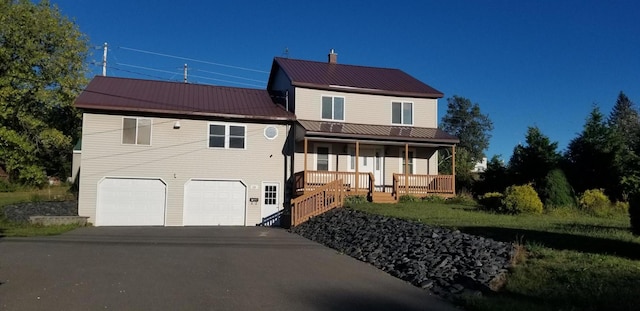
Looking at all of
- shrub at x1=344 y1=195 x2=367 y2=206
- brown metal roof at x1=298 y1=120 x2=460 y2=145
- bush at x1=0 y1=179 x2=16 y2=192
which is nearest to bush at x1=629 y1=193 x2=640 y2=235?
shrub at x1=344 y1=195 x2=367 y2=206

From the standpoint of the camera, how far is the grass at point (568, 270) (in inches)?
274

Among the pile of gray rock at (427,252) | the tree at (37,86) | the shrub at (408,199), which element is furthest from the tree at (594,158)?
the tree at (37,86)

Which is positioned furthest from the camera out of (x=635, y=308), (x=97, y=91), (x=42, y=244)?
(x=97, y=91)

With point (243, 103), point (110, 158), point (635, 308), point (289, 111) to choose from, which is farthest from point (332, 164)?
point (635, 308)

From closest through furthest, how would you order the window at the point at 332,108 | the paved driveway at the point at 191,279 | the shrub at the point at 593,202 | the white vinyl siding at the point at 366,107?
the paved driveway at the point at 191,279, the shrub at the point at 593,202, the white vinyl siding at the point at 366,107, the window at the point at 332,108

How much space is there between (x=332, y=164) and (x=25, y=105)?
64.4 ft

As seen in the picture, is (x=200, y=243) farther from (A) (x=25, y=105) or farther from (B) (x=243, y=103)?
(A) (x=25, y=105)

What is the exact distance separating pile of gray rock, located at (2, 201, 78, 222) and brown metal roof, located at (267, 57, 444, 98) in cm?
1154

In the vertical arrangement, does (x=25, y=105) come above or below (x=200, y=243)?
above

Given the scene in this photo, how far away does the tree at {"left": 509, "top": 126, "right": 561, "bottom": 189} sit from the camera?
25000 mm

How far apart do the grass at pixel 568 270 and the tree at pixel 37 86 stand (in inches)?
958

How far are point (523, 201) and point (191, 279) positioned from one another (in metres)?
12.6

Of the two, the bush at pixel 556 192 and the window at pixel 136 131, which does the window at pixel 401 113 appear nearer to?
the bush at pixel 556 192

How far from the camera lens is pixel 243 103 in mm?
25312
